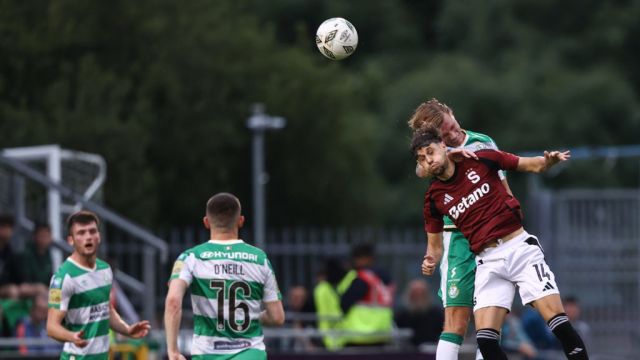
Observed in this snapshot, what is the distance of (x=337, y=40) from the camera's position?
1232 centimetres

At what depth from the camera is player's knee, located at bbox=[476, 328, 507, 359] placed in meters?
10.7

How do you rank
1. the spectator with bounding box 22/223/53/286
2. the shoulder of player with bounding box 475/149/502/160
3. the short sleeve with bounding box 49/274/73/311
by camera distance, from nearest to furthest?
the shoulder of player with bounding box 475/149/502/160 < the short sleeve with bounding box 49/274/73/311 < the spectator with bounding box 22/223/53/286

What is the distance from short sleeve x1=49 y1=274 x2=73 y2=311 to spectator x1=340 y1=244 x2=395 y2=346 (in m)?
7.10

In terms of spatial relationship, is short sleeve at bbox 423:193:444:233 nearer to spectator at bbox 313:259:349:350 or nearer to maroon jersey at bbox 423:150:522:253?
maroon jersey at bbox 423:150:522:253

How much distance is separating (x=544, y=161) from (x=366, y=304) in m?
8.79

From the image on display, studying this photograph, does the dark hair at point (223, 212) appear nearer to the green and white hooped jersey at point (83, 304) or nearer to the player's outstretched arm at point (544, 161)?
the green and white hooped jersey at point (83, 304)

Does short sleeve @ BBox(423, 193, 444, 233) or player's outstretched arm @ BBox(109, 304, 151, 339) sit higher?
short sleeve @ BBox(423, 193, 444, 233)

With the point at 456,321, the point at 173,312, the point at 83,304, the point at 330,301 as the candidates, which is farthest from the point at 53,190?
the point at 456,321

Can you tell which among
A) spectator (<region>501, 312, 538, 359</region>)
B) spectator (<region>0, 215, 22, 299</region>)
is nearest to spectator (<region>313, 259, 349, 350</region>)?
spectator (<region>501, 312, 538, 359</region>)

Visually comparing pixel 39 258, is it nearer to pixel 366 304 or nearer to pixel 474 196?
pixel 366 304

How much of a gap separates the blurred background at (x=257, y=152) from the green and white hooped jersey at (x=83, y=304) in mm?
3623

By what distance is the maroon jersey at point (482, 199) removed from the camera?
35.3 feet

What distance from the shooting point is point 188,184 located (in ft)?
104

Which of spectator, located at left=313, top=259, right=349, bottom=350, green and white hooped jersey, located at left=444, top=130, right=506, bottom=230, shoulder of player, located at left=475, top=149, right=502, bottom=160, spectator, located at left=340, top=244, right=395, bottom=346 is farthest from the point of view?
spectator, located at left=313, top=259, right=349, bottom=350
